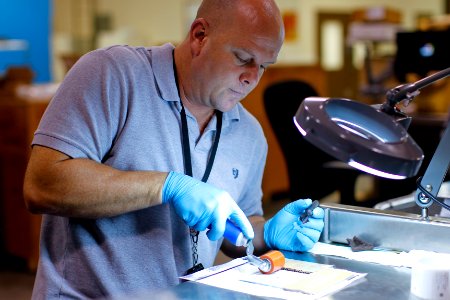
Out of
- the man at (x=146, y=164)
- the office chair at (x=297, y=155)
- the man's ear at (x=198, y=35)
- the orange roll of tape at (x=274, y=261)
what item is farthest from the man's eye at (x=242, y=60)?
the office chair at (x=297, y=155)

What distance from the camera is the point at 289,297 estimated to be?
1.28 m

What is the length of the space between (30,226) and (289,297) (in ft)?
10.2

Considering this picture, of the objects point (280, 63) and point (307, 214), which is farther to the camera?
point (280, 63)

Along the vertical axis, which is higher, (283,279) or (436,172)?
(436,172)

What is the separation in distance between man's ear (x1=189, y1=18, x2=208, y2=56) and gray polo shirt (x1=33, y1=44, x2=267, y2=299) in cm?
10

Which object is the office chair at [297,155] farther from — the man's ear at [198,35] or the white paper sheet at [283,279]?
the white paper sheet at [283,279]

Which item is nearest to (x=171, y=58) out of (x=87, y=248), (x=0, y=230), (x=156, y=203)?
(x=156, y=203)

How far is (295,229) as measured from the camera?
1.67 metres

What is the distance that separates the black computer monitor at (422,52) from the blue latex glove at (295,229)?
2590 mm

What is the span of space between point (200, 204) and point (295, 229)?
0.29m

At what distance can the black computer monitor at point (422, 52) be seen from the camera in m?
4.05

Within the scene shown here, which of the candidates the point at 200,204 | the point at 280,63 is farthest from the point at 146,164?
the point at 280,63

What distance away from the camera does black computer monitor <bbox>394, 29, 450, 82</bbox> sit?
160 inches

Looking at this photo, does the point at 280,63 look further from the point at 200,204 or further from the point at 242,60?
the point at 200,204
